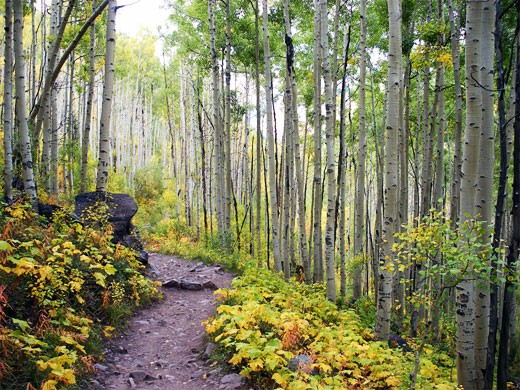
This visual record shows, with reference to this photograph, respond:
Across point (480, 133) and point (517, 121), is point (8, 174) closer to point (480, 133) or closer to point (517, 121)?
point (480, 133)

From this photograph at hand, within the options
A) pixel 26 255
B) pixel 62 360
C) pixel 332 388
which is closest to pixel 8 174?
pixel 26 255

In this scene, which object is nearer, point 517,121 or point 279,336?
point 517,121

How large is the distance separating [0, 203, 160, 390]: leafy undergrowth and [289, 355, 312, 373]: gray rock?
2071 millimetres

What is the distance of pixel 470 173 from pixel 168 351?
436 cm

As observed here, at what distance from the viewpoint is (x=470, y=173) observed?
3.75 m

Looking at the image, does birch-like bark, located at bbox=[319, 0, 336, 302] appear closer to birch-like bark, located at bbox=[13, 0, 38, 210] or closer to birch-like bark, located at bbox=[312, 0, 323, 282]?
birch-like bark, located at bbox=[312, 0, 323, 282]

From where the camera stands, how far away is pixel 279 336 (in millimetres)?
4195

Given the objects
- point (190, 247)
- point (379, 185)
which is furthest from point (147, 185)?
point (379, 185)

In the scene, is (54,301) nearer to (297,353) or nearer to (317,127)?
(297,353)

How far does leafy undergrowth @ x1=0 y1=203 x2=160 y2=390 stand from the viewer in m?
2.79

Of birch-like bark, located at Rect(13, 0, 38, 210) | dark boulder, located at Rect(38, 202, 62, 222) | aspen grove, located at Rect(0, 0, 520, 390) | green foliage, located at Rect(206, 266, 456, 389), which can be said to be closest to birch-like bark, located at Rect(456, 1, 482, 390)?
aspen grove, located at Rect(0, 0, 520, 390)

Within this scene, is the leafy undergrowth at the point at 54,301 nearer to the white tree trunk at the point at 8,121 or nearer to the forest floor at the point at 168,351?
the forest floor at the point at 168,351

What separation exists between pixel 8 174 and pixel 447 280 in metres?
6.20

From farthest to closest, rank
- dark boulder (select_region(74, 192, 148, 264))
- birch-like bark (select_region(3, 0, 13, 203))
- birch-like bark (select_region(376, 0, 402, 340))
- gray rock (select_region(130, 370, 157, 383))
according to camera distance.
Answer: dark boulder (select_region(74, 192, 148, 264)) → birch-like bark (select_region(3, 0, 13, 203)) → birch-like bark (select_region(376, 0, 402, 340)) → gray rock (select_region(130, 370, 157, 383))
